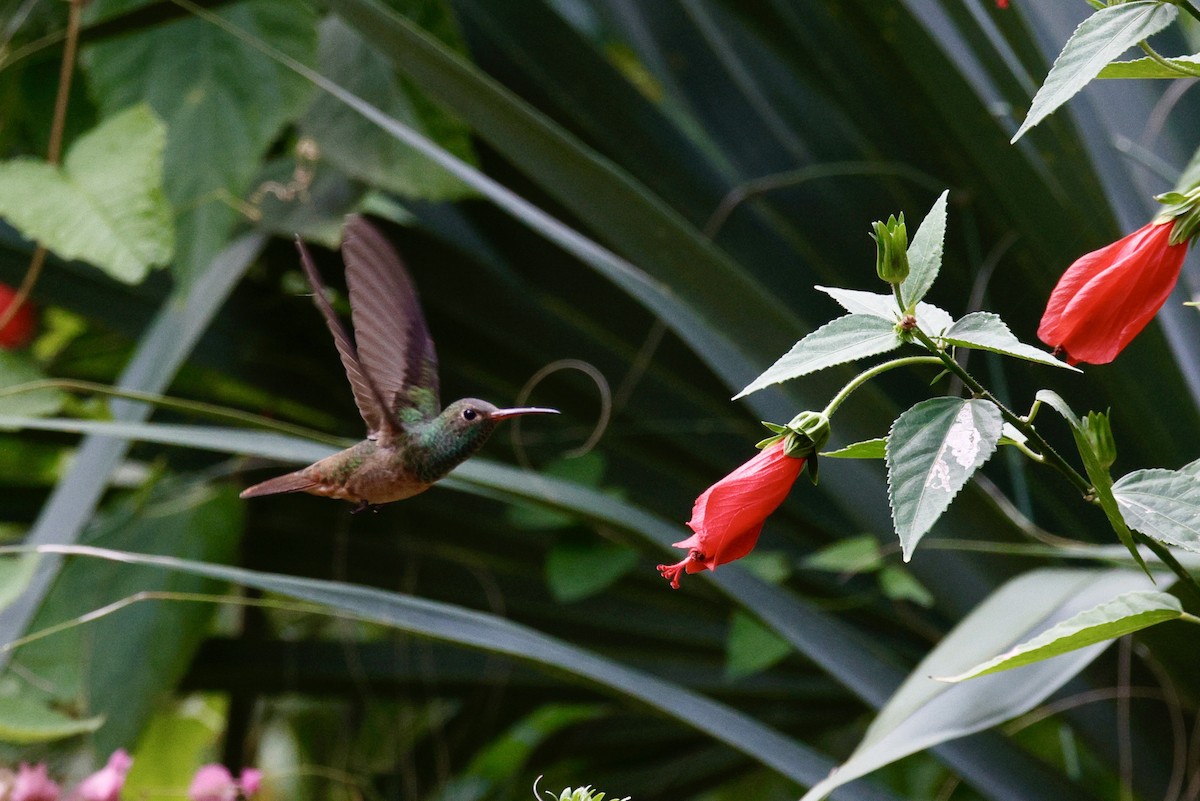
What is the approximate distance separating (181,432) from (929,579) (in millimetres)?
514

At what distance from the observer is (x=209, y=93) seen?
92 centimetres

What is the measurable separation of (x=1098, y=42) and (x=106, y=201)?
25.5 inches

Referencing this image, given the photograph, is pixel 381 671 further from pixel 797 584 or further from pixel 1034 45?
pixel 1034 45

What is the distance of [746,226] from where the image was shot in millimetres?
1093

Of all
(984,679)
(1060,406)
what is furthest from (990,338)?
(984,679)

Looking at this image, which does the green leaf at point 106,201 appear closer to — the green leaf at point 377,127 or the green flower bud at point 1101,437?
the green leaf at point 377,127

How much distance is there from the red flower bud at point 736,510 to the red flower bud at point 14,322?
899 millimetres

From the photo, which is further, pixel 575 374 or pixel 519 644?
pixel 575 374

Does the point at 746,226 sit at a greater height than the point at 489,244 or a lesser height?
lesser

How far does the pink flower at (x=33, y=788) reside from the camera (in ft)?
2.42

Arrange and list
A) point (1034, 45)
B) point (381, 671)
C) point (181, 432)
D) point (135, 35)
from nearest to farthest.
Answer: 1. point (181, 432)
2. point (1034, 45)
3. point (135, 35)
4. point (381, 671)

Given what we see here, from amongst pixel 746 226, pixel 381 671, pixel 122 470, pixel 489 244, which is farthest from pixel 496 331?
pixel 122 470

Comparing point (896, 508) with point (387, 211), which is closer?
point (896, 508)

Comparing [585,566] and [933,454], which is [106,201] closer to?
[585,566]
